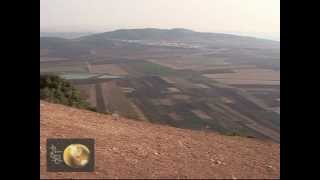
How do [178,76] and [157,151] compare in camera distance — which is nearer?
[157,151]

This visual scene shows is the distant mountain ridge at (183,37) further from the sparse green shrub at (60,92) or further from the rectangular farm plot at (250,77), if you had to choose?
the sparse green shrub at (60,92)

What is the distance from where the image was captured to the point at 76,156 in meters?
9.09

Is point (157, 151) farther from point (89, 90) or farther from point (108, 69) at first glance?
point (108, 69)

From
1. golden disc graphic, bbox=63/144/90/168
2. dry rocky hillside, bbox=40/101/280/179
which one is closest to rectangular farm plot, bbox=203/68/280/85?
dry rocky hillside, bbox=40/101/280/179

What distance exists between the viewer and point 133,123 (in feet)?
43.8

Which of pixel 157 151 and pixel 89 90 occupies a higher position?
pixel 89 90

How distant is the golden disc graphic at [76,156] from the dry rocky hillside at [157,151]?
0.29m

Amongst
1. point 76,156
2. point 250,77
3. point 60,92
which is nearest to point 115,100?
point 60,92

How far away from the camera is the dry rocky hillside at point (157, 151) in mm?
8914

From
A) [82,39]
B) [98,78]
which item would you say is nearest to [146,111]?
[98,78]

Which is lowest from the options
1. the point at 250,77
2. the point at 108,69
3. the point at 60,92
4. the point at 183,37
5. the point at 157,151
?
the point at 157,151

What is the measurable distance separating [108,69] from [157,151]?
40.9 m

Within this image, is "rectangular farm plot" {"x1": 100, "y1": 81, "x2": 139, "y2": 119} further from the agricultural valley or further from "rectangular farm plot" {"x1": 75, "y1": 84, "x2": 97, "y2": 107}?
"rectangular farm plot" {"x1": 75, "y1": 84, "x2": 97, "y2": 107}

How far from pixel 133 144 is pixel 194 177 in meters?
2.43
